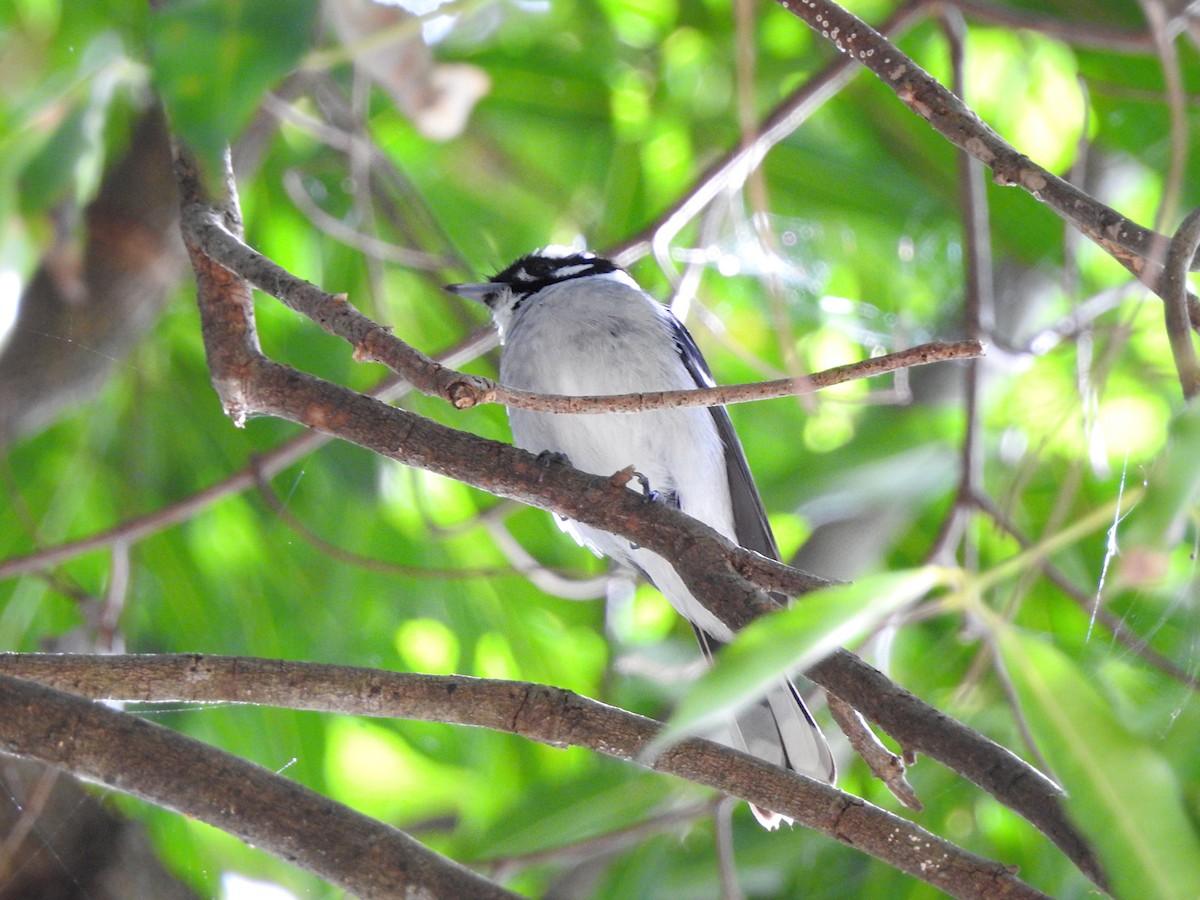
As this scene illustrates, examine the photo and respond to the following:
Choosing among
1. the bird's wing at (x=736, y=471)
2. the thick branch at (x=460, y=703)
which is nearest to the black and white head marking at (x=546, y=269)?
the bird's wing at (x=736, y=471)

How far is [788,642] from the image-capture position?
0.79m

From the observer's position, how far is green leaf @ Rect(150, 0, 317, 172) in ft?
5.73

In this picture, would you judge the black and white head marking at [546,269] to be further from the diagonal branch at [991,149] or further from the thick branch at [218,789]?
the thick branch at [218,789]

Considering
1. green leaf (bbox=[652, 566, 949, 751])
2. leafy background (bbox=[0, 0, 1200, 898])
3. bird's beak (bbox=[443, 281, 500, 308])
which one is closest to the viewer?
green leaf (bbox=[652, 566, 949, 751])

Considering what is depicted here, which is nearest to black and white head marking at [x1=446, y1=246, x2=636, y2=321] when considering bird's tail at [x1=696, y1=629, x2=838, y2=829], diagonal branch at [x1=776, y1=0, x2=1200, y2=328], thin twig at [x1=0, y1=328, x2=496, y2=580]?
thin twig at [x1=0, y1=328, x2=496, y2=580]

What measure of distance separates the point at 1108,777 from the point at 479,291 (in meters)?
2.59

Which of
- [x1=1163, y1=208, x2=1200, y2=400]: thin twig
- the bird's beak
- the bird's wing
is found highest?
the bird's beak

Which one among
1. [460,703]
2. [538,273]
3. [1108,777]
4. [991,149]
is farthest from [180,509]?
[1108,777]

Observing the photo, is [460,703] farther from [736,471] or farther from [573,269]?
[573,269]

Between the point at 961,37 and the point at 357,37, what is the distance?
137 centimetres

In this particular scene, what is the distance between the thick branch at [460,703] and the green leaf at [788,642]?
71 centimetres

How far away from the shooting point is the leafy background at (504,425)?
2725 mm

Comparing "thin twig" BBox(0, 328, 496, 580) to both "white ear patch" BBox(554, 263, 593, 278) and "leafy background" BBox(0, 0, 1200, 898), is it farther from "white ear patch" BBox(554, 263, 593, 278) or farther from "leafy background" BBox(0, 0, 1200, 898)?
"white ear patch" BBox(554, 263, 593, 278)

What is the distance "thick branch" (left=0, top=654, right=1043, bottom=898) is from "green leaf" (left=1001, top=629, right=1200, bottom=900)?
0.64 metres
